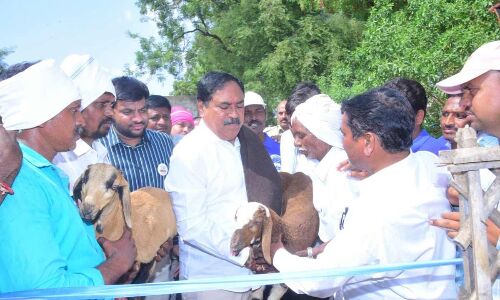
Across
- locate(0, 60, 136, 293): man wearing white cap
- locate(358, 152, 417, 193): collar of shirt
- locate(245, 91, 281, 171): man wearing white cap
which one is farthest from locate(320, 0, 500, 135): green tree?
locate(0, 60, 136, 293): man wearing white cap

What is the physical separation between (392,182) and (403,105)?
1.35 feet

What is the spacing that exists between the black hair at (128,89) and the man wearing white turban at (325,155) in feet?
4.08

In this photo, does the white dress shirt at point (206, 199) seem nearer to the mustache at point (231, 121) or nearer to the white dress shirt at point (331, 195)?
the mustache at point (231, 121)

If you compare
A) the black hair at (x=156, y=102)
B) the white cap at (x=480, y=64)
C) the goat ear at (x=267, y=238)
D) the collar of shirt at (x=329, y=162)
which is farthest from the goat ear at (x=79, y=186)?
the black hair at (x=156, y=102)

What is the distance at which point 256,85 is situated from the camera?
74.6 ft

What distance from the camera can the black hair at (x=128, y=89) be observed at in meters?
4.32

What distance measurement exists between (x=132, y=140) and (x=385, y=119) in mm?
2286

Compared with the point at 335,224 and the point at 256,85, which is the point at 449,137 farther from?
the point at 256,85

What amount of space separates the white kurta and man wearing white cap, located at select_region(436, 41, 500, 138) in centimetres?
35

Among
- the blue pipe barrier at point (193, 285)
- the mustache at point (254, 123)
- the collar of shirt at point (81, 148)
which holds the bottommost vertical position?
the mustache at point (254, 123)

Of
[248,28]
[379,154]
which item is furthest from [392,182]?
[248,28]

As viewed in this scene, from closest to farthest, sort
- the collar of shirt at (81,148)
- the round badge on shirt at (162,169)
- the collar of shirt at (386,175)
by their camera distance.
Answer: the collar of shirt at (386,175) → the collar of shirt at (81,148) → the round badge on shirt at (162,169)

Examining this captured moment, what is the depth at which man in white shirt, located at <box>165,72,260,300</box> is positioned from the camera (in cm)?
354

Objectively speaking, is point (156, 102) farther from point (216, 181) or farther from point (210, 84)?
point (216, 181)
